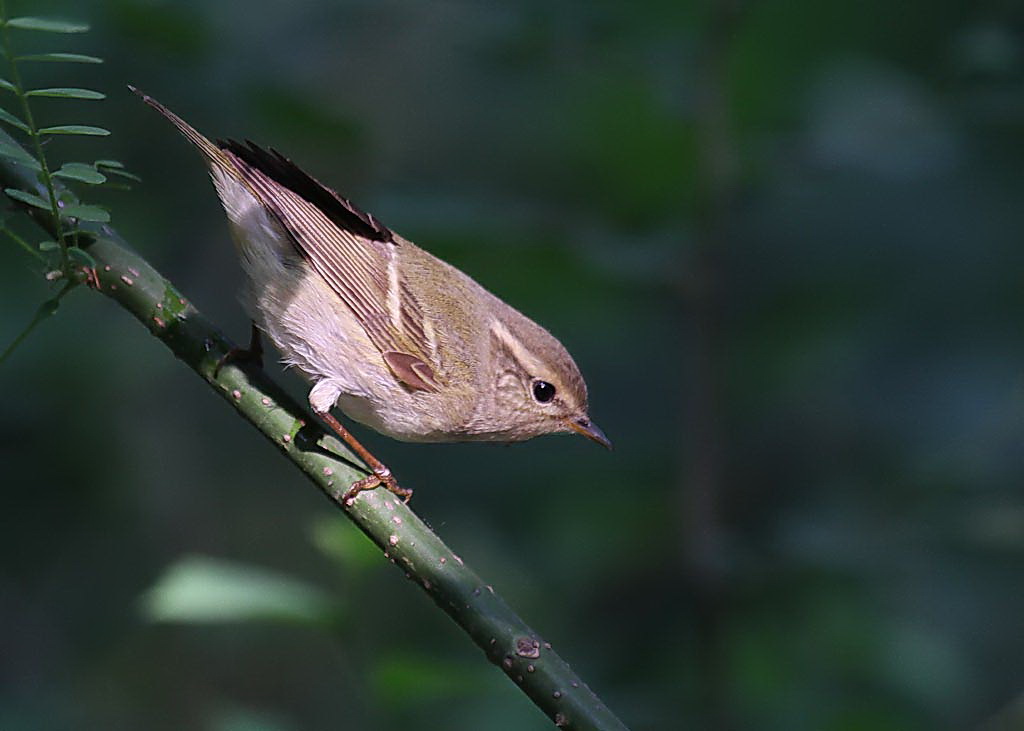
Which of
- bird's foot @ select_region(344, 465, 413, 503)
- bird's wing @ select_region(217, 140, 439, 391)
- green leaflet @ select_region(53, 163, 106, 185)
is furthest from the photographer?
bird's wing @ select_region(217, 140, 439, 391)

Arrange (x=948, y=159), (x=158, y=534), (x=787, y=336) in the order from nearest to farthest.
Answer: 1. (x=948, y=159)
2. (x=787, y=336)
3. (x=158, y=534)

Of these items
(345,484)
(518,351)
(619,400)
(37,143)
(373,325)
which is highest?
(619,400)

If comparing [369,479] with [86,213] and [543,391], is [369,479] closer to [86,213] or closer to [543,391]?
[86,213]

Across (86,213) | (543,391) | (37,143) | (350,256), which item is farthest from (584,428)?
(37,143)

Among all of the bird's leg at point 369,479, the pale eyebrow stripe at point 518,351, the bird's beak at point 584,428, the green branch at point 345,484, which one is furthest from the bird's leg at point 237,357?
the bird's beak at point 584,428

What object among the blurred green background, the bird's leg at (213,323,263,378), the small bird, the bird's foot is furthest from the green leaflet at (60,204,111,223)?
the small bird

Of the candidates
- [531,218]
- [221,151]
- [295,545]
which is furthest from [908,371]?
[295,545]

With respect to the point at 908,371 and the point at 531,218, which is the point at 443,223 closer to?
the point at 531,218

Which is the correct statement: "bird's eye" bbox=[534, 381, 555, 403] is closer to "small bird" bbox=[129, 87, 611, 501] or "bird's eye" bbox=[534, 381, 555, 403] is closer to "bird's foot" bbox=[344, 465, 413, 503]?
"small bird" bbox=[129, 87, 611, 501]
